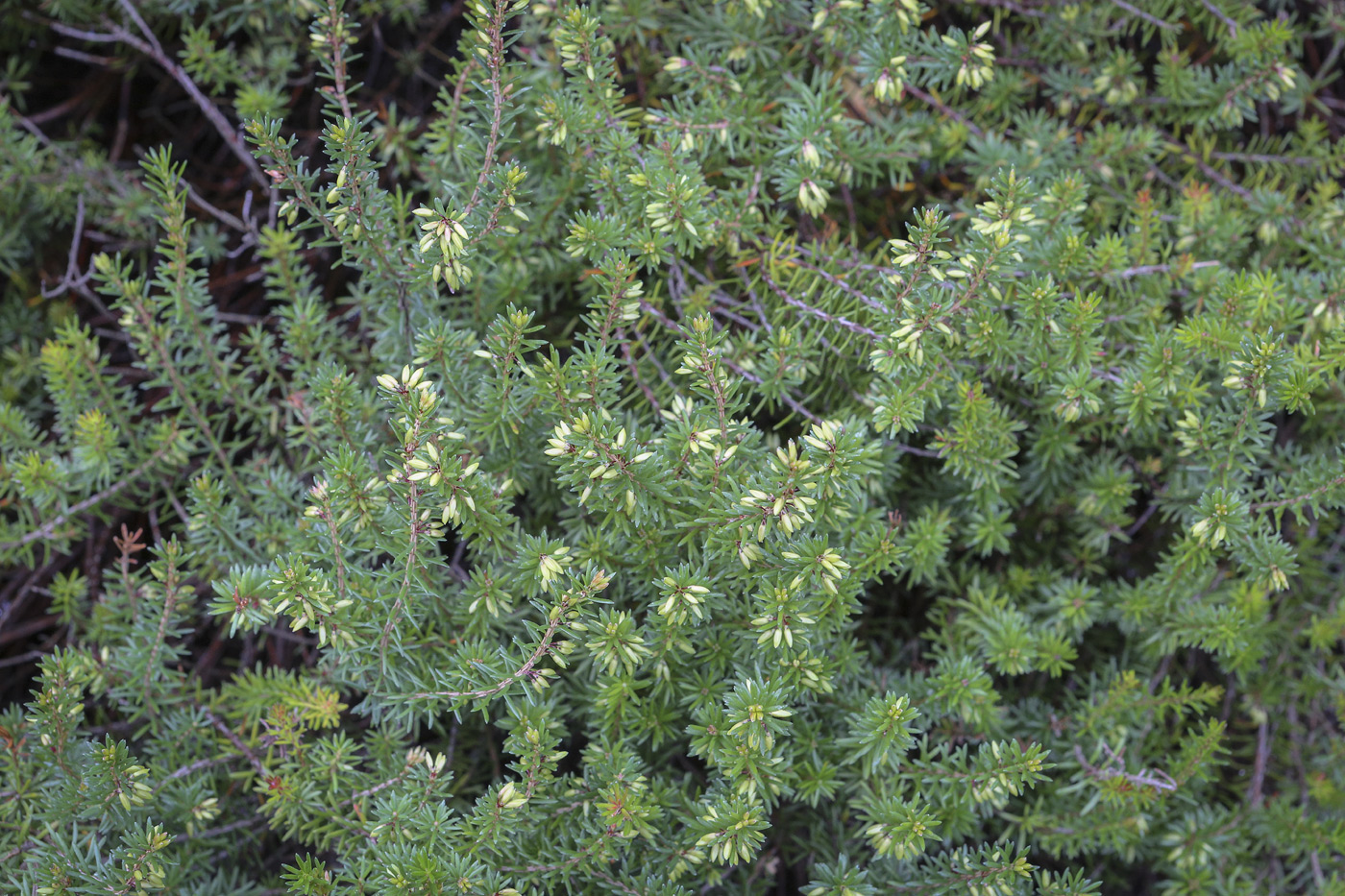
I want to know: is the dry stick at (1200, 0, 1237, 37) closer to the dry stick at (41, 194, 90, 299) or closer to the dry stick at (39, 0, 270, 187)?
the dry stick at (39, 0, 270, 187)

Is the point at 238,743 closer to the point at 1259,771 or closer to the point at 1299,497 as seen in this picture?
the point at 1299,497

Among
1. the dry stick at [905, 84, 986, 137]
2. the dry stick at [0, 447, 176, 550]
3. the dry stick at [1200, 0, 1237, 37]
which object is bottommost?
the dry stick at [0, 447, 176, 550]

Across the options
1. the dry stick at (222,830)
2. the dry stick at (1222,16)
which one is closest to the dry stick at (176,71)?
the dry stick at (222,830)

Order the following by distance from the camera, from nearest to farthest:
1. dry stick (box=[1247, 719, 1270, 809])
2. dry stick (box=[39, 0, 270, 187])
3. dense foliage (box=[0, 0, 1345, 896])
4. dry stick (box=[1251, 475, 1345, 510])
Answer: dense foliage (box=[0, 0, 1345, 896]) → dry stick (box=[1251, 475, 1345, 510]) → dry stick (box=[1247, 719, 1270, 809]) → dry stick (box=[39, 0, 270, 187])

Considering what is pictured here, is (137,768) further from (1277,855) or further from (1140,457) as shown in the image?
(1277,855)

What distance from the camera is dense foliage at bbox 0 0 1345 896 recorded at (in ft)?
5.08

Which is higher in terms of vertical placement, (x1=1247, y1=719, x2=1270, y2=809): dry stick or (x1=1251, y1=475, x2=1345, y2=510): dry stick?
(x1=1251, y1=475, x2=1345, y2=510): dry stick

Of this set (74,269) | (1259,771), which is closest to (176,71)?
(74,269)

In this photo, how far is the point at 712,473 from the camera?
4.99ft

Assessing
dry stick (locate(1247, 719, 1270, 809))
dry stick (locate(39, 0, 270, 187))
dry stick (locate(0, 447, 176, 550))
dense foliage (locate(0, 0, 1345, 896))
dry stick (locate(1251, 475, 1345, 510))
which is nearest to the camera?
dense foliage (locate(0, 0, 1345, 896))

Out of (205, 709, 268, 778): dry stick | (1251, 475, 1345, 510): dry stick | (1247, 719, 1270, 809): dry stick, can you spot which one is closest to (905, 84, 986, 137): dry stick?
(1251, 475, 1345, 510): dry stick

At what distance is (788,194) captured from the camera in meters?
1.85

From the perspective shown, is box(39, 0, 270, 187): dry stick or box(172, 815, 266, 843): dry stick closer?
box(172, 815, 266, 843): dry stick

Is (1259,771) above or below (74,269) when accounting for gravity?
below
